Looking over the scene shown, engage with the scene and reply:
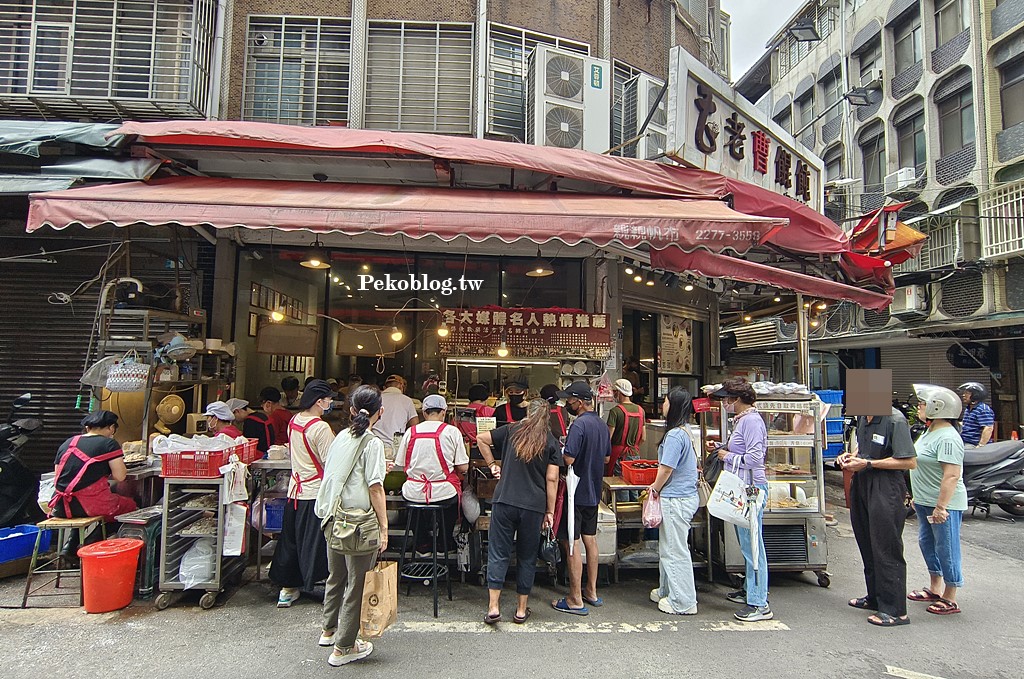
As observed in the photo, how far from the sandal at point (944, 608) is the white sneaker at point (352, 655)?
16.5ft

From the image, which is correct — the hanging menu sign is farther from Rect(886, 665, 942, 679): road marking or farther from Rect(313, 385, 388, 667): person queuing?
Rect(886, 665, 942, 679): road marking

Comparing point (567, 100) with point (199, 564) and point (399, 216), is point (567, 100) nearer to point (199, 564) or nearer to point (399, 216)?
point (399, 216)

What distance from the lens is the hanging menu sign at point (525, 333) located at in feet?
26.4

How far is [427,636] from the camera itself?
14.1 feet

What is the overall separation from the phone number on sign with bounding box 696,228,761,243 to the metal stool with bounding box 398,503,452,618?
388cm

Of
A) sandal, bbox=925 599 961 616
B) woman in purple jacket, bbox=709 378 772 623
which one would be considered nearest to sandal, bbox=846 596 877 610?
sandal, bbox=925 599 961 616

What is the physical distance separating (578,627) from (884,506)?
291cm

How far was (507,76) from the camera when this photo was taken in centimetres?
984

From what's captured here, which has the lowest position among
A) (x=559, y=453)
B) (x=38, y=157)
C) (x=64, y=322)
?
(x=559, y=453)

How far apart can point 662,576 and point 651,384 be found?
251 inches

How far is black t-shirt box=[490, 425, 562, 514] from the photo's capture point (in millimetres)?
4539

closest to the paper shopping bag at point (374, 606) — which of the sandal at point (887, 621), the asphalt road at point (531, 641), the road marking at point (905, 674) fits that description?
the asphalt road at point (531, 641)

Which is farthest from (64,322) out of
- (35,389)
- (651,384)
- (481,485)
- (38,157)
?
(651,384)

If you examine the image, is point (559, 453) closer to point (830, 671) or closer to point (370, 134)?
point (830, 671)
